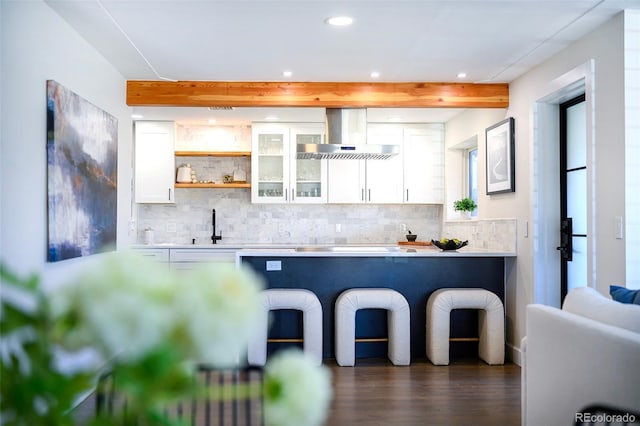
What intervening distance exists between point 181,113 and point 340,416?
413cm

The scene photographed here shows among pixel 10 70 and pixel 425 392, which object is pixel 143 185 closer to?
pixel 10 70

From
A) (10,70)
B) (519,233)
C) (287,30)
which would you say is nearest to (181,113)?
(287,30)

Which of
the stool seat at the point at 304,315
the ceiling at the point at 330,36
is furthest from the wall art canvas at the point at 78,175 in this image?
the stool seat at the point at 304,315

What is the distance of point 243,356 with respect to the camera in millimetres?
4465

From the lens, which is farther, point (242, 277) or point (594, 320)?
point (594, 320)

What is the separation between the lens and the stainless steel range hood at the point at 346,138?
5082 mm

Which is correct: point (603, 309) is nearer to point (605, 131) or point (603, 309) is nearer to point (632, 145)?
point (632, 145)

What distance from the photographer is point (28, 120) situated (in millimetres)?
2922

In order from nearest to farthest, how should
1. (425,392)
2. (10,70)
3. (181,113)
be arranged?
(10,70) → (425,392) → (181,113)

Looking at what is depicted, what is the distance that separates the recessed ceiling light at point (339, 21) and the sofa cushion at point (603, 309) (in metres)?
2.14

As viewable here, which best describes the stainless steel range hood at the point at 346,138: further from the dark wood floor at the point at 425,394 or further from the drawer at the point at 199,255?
the dark wood floor at the point at 425,394

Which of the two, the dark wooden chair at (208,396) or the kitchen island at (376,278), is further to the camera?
the kitchen island at (376,278)

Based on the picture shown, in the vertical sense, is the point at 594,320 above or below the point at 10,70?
below

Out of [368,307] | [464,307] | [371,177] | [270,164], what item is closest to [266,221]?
[270,164]
